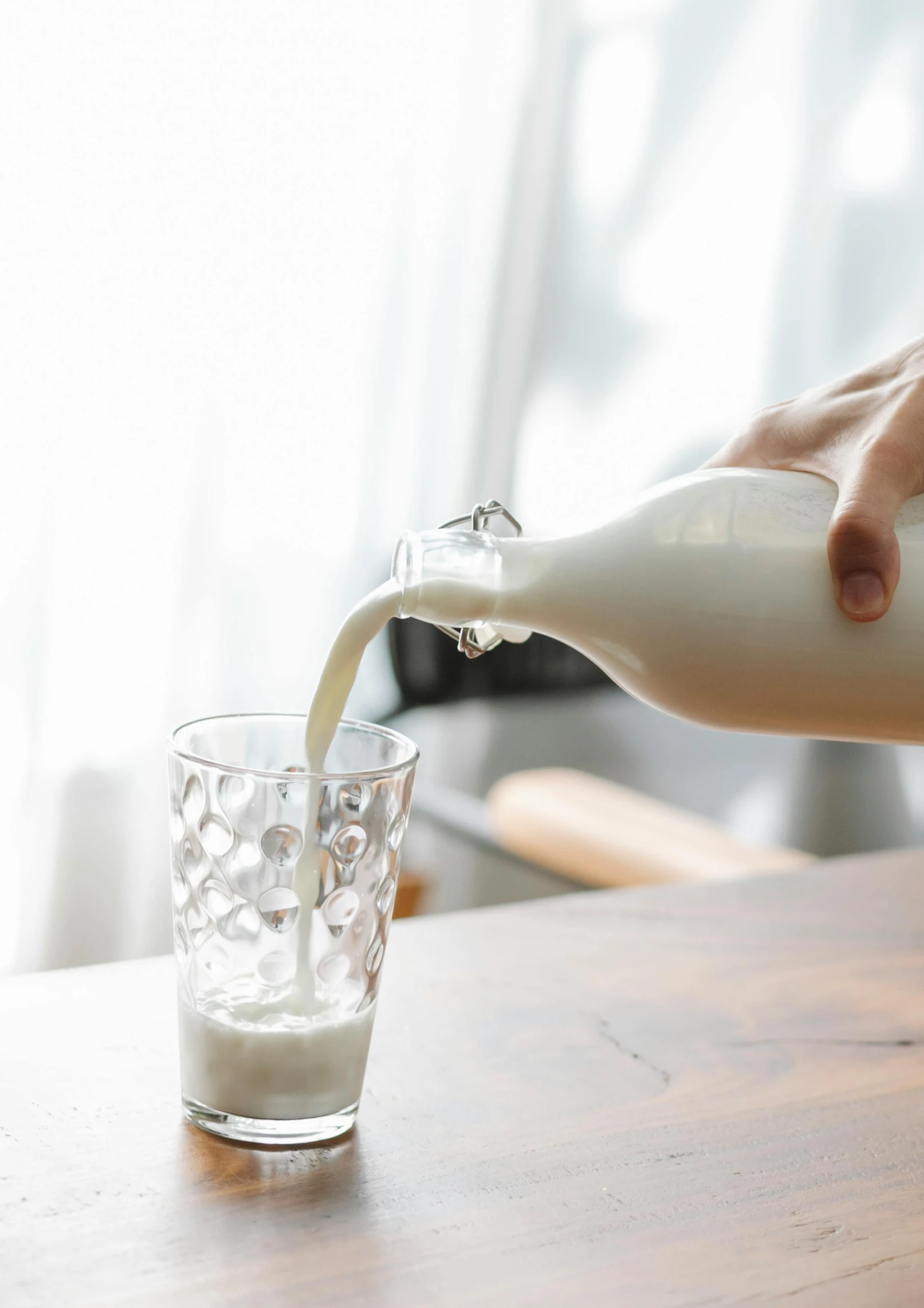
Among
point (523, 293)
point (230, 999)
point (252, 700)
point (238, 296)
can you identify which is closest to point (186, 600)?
point (252, 700)

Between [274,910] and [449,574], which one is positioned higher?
[449,574]

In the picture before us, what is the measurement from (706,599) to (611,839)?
1.25 metres

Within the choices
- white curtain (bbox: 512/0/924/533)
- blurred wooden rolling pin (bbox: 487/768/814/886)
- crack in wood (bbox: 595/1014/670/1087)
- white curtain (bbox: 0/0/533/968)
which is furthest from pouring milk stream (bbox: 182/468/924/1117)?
white curtain (bbox: 512/0/924/533)

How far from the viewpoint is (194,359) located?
5.97 ft

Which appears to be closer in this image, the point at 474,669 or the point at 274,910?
the point at 274,910

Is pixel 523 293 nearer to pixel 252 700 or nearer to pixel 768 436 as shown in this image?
pixel 252 700

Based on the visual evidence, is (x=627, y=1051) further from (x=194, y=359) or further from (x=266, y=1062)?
(x=194, y=359)

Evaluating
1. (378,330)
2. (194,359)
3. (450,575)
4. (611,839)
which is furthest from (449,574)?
(378,330)

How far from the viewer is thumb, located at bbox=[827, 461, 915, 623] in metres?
A: 0.49

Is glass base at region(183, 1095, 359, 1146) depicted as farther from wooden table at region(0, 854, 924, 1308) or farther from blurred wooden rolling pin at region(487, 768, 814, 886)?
blurred wooden rolling pin at region(487, 768, 814, 886)

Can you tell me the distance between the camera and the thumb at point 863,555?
0.49m

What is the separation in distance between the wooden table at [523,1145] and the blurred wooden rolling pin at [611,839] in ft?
3.02

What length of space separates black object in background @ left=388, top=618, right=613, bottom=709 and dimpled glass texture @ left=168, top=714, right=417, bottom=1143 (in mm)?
1603

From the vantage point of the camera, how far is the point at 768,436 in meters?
0.63
